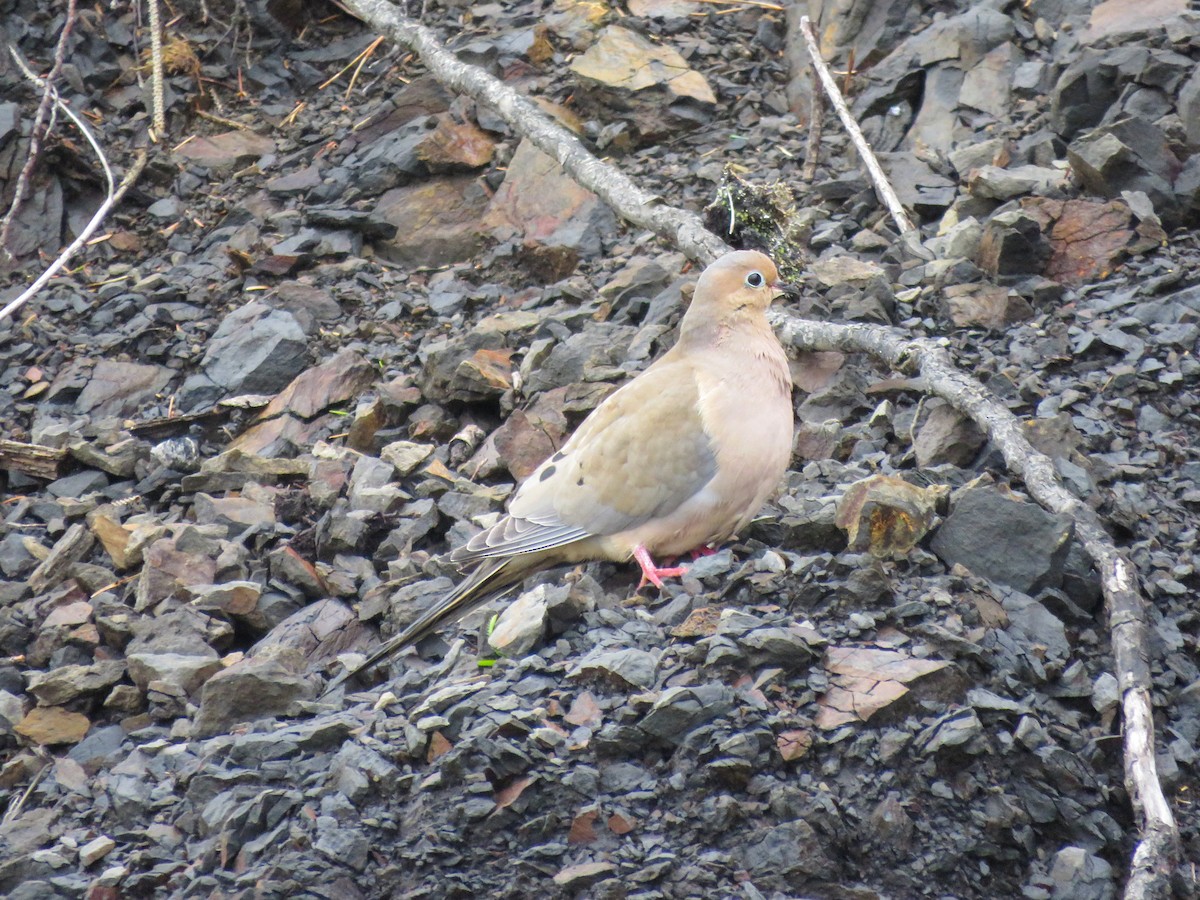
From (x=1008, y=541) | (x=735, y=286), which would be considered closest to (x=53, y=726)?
(x=735, y=286)

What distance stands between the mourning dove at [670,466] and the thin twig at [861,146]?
2.15 m

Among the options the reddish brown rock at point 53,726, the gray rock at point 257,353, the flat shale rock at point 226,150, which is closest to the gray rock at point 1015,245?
the gray rock at point 257,353

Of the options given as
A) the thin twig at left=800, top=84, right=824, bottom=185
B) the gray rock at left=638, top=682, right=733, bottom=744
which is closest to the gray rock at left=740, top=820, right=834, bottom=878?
the gray rock at left=638, top=682, right=733, bottom=744

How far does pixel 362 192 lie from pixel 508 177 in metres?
0.94

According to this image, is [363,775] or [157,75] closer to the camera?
[363,775]

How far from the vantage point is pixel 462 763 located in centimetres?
335

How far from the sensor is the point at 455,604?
4.21m

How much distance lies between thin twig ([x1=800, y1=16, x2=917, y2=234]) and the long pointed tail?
309 centimetres

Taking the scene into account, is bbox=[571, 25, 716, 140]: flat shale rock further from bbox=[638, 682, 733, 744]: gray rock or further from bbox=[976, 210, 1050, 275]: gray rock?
bbox=[638, 682, 733, 744]: gray rock

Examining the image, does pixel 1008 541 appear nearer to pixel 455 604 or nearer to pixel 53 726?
pixel 455 604

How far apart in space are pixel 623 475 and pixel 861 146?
3.24 meters

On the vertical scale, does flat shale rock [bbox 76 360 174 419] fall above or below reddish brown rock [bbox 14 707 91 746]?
below

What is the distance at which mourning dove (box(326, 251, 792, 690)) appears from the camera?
13.5ft

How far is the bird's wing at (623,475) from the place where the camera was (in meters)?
4.15
